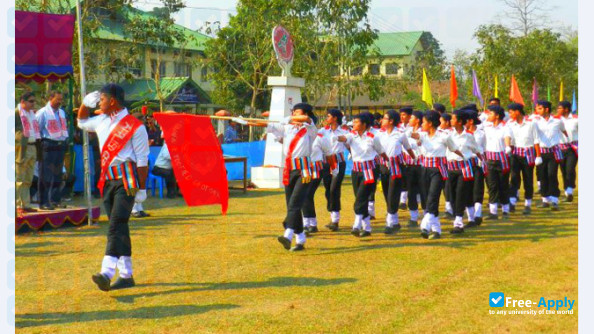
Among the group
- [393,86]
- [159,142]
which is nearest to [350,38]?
[393,86]

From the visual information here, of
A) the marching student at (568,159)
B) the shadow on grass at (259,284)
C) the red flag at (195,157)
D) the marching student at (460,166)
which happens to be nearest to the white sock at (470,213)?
Result: the marching student at (460,166)

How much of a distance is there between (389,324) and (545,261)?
11.1 ft

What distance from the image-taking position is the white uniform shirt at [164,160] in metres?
15.5

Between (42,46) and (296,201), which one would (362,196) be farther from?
(42,46)

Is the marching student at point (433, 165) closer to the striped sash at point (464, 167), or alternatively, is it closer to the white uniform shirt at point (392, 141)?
the striped sash at point (464, 167)

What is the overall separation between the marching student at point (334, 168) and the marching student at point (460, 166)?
69.0 inches

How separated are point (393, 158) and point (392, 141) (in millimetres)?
282

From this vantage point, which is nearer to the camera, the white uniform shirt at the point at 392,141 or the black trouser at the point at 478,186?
the white uniform shirt at the point at 392,141

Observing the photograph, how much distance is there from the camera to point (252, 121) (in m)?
9.18

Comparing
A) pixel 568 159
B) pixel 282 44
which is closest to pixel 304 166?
pixel 568 159

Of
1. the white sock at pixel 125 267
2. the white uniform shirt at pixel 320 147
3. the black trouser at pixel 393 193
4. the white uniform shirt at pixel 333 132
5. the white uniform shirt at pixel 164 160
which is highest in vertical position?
the white uniform shirt at pixel 333 132

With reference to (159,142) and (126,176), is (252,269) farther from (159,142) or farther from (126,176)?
(159,142)

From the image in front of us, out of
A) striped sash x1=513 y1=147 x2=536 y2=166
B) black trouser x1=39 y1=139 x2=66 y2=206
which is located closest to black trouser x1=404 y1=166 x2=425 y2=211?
striped sash x1=513 y1=147 x2=536 y2=166

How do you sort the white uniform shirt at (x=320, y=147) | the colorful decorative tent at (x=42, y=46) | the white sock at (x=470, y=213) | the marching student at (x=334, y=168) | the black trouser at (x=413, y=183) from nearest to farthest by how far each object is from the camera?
the white uniform shirt at (x=320, y=147), the marching student at (x=334, y=168), the colorful decorative tent at (x=42, y=46), the black trouser at (x=413, y=183), the white sock at (x=470, y=213)
